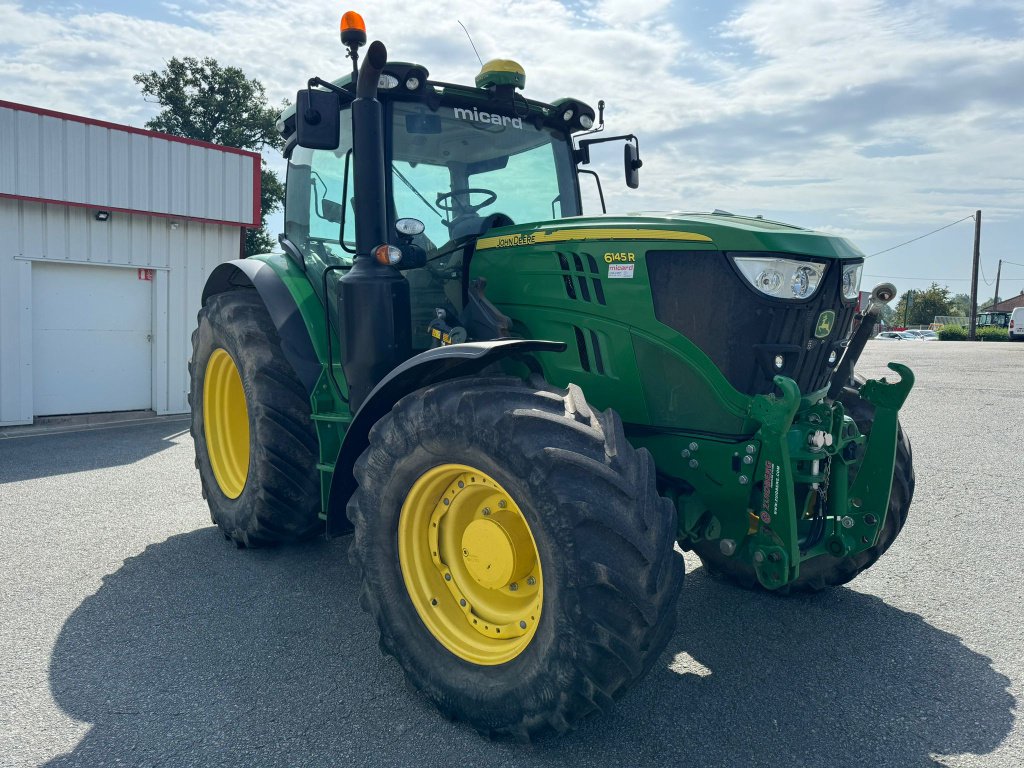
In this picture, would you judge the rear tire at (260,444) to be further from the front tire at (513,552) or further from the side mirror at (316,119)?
the side mirror at (316,119)

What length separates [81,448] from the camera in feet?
28.3

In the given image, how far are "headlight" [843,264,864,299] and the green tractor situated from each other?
0.08ft

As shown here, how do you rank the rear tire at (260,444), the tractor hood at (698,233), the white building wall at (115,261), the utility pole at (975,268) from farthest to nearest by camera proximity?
the utility pole at (975,268) < the white building wall at (115,261) < the rear tire at (260,444) < the tractor hood at (698,233)

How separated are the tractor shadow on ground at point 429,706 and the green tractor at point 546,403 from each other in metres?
0.24

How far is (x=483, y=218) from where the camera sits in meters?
4.07

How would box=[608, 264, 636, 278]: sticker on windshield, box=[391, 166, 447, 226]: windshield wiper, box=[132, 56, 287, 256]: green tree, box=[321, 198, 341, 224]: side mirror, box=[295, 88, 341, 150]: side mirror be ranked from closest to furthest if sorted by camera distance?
box=[608, 264, 636, 278]: sticker on windshield → box=[295, 88, 341, 150]: side mirror → box=[391, 166, 447, 226]: windshield wiper → box=[321, 198, 341, 224]: side mirror → box=[132, 56, 287, 256]: green tree

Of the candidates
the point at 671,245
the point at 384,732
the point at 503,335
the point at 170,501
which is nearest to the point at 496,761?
the point at 384,732

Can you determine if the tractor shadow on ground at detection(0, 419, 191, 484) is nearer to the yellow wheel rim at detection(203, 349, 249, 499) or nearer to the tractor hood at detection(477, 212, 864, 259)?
the yellow wheel rim at detection(203, 349, 249, 499)

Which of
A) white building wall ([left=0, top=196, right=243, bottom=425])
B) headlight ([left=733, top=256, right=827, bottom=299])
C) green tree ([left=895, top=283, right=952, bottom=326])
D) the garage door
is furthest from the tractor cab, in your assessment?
green tree ([left=895, top=283, right=952, bottom=326])

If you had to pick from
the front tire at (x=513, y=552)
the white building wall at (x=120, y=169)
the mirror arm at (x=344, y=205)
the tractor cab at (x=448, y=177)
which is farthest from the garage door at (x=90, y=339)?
the front tire at (x=513, y=552)

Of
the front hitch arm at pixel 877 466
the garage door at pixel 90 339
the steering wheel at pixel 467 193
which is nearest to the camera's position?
the front hitch arm at pixel 877 466

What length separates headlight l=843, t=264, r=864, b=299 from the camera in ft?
11.0

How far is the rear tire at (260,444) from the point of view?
456cm

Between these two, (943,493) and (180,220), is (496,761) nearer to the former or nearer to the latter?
(943,493)
